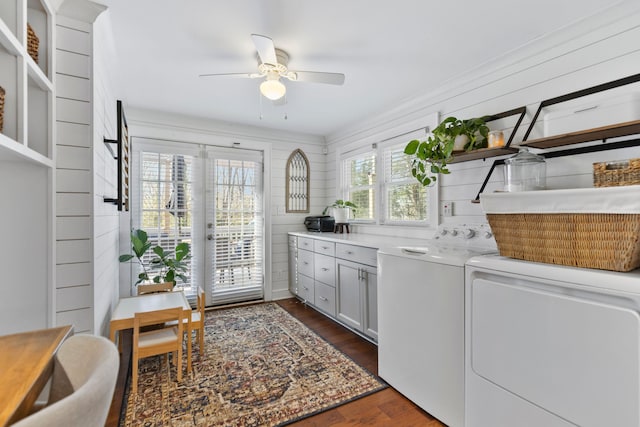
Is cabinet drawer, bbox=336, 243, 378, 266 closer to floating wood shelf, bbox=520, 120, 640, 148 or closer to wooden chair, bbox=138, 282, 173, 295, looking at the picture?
floating wood shelf, bbox=520, 120, 640, 148

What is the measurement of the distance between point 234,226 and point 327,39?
2.63 metres

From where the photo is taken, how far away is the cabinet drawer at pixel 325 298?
3248 millimetres

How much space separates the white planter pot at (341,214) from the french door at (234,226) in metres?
1.02

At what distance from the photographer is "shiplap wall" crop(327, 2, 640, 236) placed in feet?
5.57

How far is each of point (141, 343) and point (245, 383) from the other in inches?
30.8

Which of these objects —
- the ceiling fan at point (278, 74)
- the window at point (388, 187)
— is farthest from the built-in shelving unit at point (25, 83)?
the window at point (388, 187)

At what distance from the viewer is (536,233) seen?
1.38 m

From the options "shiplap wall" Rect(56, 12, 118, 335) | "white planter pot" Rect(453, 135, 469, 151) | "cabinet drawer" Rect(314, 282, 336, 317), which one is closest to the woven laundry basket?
"white planter pot" Rect(453, 135, 469, 151)

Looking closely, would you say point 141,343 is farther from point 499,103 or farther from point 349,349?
point 499,103

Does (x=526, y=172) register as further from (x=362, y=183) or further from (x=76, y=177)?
(x=76, y=177)

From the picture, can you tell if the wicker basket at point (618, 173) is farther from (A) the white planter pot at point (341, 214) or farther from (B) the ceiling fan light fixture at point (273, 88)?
(A) the white planter pot at point (341, 214)

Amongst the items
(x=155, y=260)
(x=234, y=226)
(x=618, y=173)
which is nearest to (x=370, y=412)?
(x=618, y=173)

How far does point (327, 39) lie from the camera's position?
2.06 metres

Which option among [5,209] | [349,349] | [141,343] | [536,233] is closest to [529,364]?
[536,233]
